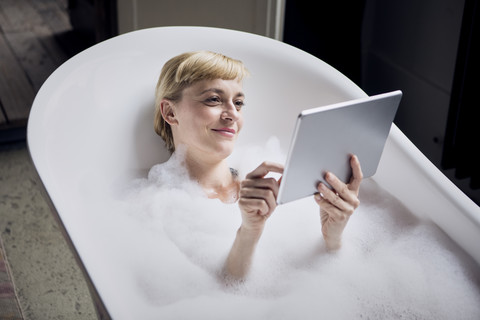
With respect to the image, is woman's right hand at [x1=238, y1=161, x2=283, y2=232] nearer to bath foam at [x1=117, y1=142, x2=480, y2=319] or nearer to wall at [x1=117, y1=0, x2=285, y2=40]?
bath foam at [x1=117, y1=142, x2=480, y2=319]

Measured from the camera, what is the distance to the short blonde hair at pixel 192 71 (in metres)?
1.59

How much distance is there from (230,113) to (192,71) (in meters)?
0.15

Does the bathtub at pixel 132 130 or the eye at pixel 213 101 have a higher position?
the eye at pixel 213 101

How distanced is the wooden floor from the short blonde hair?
3.83 ft

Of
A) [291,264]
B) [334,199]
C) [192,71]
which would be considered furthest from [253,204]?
[192,71]

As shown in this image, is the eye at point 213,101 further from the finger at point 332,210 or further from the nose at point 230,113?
the finger at point 332,210

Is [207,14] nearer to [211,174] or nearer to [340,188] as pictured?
[211,174]

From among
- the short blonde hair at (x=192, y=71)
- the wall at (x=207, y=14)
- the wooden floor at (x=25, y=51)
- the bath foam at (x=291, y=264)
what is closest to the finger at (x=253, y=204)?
the bath foam at (x=291, y=264)

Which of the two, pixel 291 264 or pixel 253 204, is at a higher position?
pixel 253 204

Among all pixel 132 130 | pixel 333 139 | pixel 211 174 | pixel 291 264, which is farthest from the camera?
pixel 132 130

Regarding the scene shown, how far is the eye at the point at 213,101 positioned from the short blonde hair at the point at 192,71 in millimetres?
55

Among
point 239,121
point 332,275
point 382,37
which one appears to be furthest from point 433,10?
point 332,275

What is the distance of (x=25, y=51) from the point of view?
3.20 meters

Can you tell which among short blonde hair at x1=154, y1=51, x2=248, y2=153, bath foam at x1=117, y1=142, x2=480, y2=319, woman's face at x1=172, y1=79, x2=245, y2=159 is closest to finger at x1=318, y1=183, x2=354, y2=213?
bath foam at x1=117, y1=142, x2=480, y2=319
